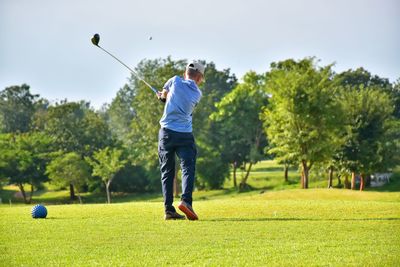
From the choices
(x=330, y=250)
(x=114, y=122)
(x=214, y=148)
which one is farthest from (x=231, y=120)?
(x=330, y=250)

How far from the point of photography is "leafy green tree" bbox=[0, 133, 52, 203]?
6444cm

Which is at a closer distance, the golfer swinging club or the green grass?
the golfer swinging club

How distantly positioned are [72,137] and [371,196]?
50611 mm

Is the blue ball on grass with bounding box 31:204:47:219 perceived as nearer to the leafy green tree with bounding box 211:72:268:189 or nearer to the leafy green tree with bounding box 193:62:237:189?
the leafy green tree with bounding box 193:62:237:189

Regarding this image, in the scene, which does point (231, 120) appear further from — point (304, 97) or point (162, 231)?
point (162, 231)

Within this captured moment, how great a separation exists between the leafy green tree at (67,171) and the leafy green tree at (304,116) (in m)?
28.8

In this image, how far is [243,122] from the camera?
2805 inches

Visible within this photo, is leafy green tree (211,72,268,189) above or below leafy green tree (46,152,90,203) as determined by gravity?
above

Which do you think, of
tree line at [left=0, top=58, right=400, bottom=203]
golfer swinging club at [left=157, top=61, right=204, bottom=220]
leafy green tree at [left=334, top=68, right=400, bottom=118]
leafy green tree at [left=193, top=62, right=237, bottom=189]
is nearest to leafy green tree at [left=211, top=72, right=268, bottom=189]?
tree line at [left=0, top=58, right=400, bottom=203]

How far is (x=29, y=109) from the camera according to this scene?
96.7 meters

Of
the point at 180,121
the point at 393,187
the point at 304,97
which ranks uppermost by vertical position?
the point at 304,97

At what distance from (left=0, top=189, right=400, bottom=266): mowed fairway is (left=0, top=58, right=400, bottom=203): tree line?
3193 cm

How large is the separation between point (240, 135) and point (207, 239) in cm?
6590

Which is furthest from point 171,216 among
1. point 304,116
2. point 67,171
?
point 67,171
